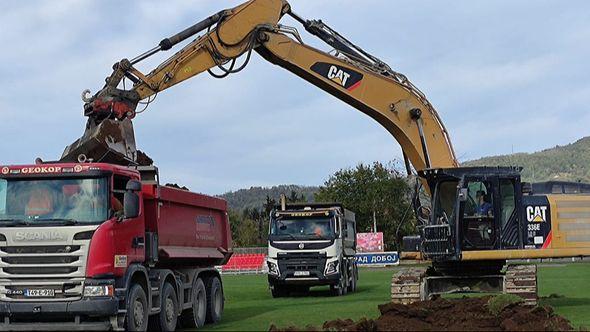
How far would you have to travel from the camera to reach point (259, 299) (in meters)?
29.6

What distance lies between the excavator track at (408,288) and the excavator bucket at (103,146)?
6.42 meters

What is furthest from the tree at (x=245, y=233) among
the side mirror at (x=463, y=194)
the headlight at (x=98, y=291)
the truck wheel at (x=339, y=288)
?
the headlight at (x=98, y=291)

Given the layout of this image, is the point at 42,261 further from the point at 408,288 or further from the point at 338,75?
the point at 338,75

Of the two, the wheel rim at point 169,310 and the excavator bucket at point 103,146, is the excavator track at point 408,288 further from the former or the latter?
the excavator bucket at point 103,146

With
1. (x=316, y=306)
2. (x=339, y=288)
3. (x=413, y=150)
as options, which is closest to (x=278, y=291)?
(x=339, y=288)

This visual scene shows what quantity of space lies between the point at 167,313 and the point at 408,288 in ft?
18.8

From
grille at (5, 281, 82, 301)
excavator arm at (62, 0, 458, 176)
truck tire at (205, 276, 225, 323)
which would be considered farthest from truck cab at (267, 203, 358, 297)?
grille at (5, 281, 82, 301)

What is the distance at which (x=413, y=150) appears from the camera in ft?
80.1

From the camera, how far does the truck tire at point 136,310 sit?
15.8 metres

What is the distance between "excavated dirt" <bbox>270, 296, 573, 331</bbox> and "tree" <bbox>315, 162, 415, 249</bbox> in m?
60.8

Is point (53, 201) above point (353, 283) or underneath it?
above

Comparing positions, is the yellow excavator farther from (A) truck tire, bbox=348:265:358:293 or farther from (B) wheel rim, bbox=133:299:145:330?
(A) truck tire, bbox=348:265:358:293

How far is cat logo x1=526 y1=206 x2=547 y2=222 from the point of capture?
2105 centimetres

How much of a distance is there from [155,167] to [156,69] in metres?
5.77
